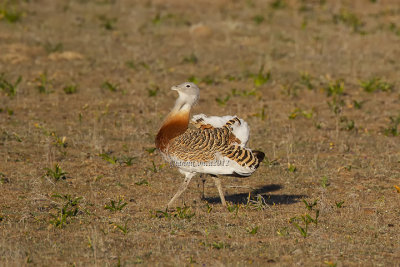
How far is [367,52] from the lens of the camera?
18.0 meters

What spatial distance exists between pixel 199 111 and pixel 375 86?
4.19 meters

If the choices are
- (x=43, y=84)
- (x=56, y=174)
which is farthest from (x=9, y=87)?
(x=56, y=174)

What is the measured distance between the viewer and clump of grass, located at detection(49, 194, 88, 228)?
7562 mm

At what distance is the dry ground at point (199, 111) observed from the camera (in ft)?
23.4

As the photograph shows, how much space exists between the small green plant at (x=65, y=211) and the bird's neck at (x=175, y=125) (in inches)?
48.1

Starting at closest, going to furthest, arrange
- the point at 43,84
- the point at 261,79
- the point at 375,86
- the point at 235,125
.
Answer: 1. the point at 235,125
2. the point at 43,84
3. the point at 375,86
4. the point at 261,79

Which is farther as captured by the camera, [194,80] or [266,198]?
[194,80]

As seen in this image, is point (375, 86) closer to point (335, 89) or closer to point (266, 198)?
point (335, 89)

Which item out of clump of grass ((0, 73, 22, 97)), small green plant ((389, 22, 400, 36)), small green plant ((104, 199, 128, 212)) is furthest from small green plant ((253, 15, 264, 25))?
small green plant ((104, 199, 128, 212))

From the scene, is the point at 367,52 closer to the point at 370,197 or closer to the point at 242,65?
the point at 242,65

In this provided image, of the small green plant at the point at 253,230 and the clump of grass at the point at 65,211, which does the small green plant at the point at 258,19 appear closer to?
the clump of grass at the point at 65,211

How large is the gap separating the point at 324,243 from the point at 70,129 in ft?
21.1

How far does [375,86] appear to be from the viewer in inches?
590

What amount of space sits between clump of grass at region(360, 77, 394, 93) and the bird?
7293 millimetres
